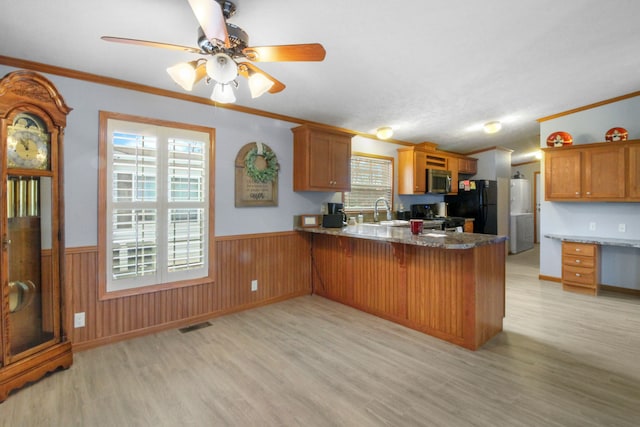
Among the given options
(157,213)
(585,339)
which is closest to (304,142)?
(157,213)

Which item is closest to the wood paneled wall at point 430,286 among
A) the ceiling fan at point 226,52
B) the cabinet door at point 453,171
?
the ceiling fan at point 226,52

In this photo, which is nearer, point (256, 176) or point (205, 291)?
point (205, 291)

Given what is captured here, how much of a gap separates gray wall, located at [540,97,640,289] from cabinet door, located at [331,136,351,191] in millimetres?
3306

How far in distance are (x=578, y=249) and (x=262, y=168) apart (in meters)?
4.50

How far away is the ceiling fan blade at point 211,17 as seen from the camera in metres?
1.43

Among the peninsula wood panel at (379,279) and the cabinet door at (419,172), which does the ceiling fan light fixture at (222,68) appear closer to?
the peninsula wood panel at (379,279)

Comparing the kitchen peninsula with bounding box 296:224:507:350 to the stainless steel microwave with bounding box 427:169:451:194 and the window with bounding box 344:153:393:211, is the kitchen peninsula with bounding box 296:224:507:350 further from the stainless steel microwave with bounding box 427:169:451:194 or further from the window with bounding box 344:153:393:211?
the stainless steel microwave with bounding box 427:169:451:194

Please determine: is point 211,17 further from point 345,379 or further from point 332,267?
point 332,267

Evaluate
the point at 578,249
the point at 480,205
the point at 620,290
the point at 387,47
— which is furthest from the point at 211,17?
the point at 480,205

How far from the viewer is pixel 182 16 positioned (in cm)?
200

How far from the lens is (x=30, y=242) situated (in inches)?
92.7

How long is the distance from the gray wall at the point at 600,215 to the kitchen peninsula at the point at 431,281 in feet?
8.55

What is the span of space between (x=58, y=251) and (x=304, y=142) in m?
2.75

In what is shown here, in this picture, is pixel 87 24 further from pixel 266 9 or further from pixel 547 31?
pixel 547 31
